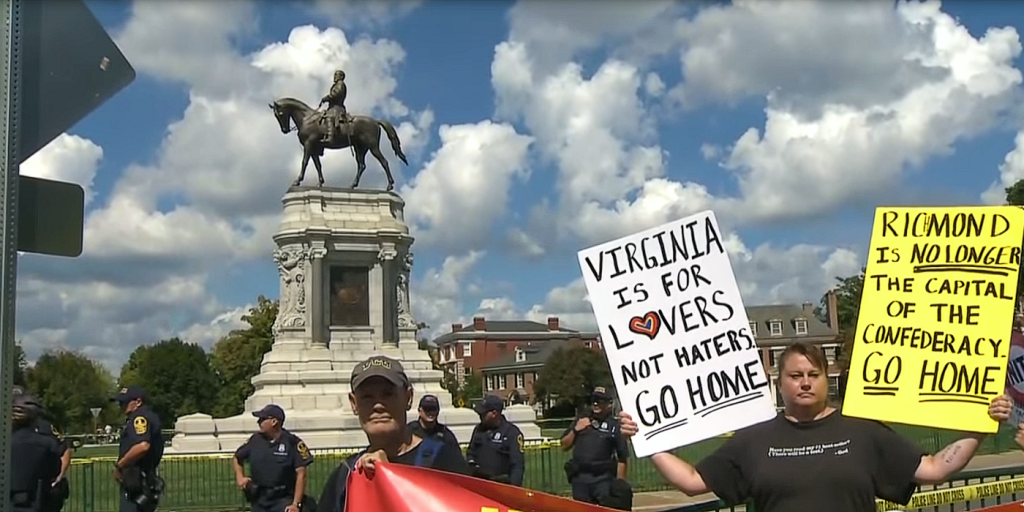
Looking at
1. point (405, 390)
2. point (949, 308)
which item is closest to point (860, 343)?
point (949, 308)

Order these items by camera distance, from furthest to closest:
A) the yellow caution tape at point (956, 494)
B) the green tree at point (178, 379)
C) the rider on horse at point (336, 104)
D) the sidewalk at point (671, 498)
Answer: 1. the green tree at point (178, 379)
2. the rider on horse at point (336, 104)
3. the sidewalk at point (671, 498)
4. the yellow caution tape at point (956, 494)

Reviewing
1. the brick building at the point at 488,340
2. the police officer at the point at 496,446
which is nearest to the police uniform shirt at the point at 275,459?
the police officer at the point at 496,446

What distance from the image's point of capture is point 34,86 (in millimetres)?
3887

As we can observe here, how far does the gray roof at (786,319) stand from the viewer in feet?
370

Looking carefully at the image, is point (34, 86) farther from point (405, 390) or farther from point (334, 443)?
point (334, 443)

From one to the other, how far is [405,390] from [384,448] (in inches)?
8.7

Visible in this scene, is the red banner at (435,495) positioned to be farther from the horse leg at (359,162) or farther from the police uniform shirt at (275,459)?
the horse leg at (359,162)

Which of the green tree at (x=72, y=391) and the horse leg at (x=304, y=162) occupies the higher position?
the horse leg at (x=304, y=162)

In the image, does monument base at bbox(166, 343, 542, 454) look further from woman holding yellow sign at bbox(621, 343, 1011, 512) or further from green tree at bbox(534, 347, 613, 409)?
green tree at bbox(534, 347, 613, 409)

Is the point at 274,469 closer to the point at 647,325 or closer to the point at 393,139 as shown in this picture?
the point at 647,325

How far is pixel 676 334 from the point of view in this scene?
471 centimetres

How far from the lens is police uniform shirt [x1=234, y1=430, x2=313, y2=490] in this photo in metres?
9.37

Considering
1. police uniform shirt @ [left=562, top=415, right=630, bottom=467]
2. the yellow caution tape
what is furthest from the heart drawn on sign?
police uniform shirt @ [left=562, top=415, right=630, bottom=467]

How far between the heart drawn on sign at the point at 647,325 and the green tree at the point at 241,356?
78.9 metres
